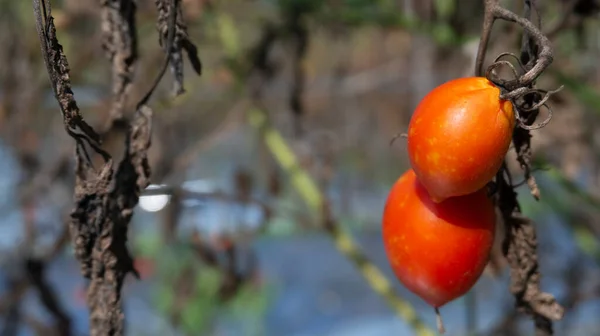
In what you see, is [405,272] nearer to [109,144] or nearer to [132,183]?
[132,183]

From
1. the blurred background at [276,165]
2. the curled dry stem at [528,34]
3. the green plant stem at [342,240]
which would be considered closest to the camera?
the curled dry stem at [528,34]

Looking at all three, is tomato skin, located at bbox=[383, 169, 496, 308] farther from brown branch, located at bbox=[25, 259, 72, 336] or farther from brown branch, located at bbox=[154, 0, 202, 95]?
→ brown branch, located at bbox=[25, 259, 72, 336]

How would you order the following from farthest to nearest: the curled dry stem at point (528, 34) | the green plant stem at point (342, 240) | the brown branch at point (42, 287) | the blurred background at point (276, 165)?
1. the blurred background at point (276, 165)
2. the green plant stem at point (342, 240)
3. the brown branch at point (42, 287)
4. the curled dry stem at point (528, 34)

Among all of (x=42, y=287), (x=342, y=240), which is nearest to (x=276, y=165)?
(x=342, y=240)

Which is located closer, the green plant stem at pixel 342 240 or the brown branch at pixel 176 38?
the brown branch at pixel 176 38

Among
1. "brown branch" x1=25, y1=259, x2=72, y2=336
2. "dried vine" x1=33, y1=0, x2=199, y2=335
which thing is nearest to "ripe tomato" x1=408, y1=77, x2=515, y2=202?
"dried vine" x1=33, y1=0, x2=199, y2=335

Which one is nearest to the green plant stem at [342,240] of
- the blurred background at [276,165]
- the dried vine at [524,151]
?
the blurred background at [276,165]

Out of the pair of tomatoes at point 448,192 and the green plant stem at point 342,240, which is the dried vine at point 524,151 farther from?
the green plant stem at point 342,240

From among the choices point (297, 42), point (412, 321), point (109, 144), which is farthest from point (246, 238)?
point (109, 144)
